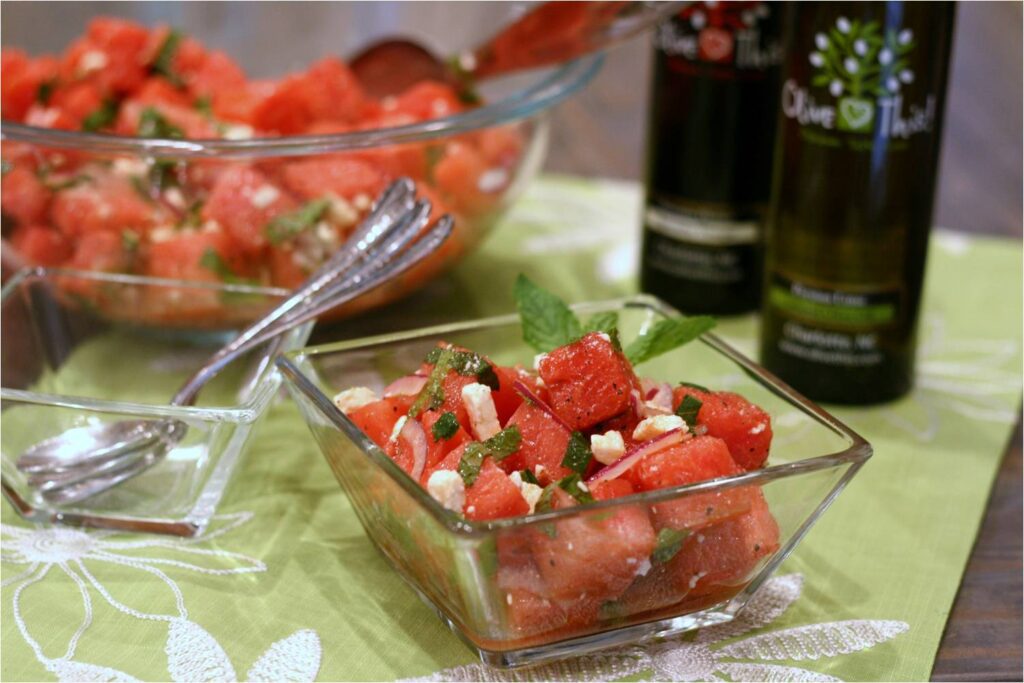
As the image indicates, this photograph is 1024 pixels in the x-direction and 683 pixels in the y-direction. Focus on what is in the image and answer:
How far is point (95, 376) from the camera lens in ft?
3.92

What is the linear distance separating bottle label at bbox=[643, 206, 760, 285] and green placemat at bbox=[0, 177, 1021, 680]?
0.23 metres

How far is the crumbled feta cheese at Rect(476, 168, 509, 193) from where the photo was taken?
1.26 meters

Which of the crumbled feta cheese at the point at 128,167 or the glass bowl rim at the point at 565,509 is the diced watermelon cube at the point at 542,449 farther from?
Answer: the crumbled feta cheese at the point at 128,167

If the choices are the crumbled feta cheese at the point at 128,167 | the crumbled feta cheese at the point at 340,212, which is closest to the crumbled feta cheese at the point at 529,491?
the crumbled feta cheese at the point at 340,212

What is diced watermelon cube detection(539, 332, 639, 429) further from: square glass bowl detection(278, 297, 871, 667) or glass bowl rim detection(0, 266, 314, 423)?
glass bowl rim detection(0, 266, 314, 423)

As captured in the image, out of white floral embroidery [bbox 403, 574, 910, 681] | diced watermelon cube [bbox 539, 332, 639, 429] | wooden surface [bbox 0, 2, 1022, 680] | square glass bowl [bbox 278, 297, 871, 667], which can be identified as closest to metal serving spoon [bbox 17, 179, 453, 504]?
square glass bowl [bbox 278, 297, 871, 667]

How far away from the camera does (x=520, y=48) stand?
1384 millimetres

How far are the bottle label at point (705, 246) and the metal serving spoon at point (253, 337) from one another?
368mm

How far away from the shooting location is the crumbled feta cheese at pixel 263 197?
114 centimetres

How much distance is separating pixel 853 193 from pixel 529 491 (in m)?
0.50

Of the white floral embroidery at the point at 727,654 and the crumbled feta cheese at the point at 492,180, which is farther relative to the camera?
the crumbled feta cheese at the point at 492,180

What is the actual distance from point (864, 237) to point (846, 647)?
0.43 meters

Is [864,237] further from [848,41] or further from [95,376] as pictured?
[95,376]

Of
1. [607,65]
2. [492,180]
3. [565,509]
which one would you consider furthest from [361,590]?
[607,65]
